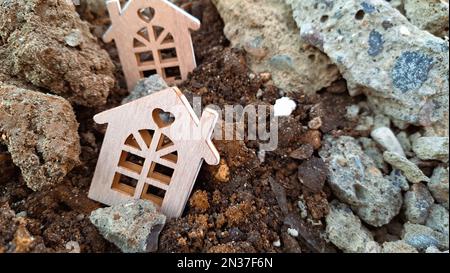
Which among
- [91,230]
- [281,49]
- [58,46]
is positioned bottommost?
[91,230]

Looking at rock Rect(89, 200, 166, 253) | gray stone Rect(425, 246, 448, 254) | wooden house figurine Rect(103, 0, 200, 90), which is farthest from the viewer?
wooden house figurine Rect(103, 0, 200, 90)

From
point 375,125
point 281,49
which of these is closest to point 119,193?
point 281,49

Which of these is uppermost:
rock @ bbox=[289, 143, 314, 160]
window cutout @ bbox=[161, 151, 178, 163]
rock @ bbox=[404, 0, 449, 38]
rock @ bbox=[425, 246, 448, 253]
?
rock @ bbox=[404, 0, 449, 38]

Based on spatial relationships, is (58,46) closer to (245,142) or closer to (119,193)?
(119,193)

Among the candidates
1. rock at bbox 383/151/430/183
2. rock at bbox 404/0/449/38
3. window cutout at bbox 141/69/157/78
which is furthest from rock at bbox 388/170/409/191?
window cutout at bbox 141/69/157/78

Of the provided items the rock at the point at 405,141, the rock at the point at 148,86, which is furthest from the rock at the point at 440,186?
the rock at the point at 148,86

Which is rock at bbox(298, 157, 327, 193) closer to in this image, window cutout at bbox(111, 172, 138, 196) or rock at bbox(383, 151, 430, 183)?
rock at bbox(383, 151, 430, 183)
